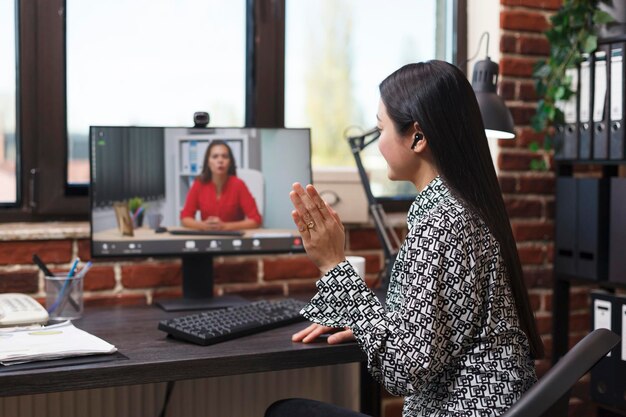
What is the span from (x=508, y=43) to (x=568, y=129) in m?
0.36

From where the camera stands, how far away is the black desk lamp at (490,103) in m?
2.07

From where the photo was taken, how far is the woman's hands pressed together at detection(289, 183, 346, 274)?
55.4 inches

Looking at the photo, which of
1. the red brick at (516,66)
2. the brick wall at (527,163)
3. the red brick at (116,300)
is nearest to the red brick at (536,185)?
the brick wall at (527,163)

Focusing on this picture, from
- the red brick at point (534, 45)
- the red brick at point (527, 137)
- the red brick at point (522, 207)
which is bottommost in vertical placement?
the red brick at point (522, 207)

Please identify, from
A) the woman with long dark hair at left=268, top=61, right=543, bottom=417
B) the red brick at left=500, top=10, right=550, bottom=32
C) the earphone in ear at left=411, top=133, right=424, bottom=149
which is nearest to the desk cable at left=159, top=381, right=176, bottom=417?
the woman with long dark hair at left=268, top=61, right=543, bottom=417

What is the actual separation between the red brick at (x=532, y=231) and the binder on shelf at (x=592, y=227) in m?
0.23

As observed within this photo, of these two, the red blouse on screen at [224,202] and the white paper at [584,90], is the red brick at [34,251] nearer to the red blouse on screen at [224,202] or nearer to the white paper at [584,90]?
the red blouse on screen at [224,202]

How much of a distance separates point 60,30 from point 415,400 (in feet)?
4.77

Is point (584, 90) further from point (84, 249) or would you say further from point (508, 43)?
point (84, 249)

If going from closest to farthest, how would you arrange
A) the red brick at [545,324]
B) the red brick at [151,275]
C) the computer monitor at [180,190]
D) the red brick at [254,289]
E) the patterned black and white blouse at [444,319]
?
1. the patterned black and white blouse at [444,319]
2. the computer monitor at [180,190]
3. the red brick at [151,275]
4. the red brick at [254,289]
5. the red brick at [545,324]

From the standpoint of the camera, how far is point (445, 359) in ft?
4.24

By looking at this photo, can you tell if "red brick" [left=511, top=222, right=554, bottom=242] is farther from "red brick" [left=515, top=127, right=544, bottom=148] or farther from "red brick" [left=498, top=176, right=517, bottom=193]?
"red brick" [left=515, top=127, right=544, bottom=148]

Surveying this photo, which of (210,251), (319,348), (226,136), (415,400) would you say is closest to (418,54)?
(226,136)

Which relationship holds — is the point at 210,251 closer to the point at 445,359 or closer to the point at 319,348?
the point at 319,348
